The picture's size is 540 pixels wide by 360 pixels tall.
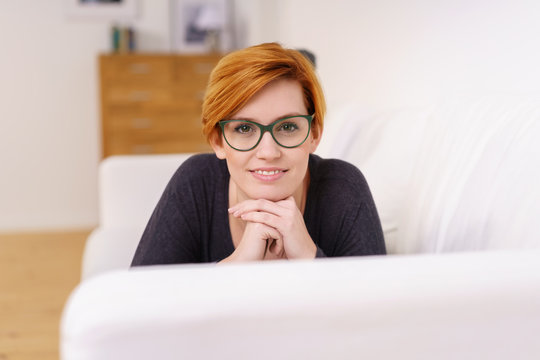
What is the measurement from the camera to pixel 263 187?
1.04 m

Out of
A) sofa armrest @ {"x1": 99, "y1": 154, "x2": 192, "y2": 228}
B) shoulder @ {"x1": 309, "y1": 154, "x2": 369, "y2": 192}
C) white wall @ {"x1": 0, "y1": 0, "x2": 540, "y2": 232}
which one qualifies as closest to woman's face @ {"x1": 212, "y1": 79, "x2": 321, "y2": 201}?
shoulder @ {"x1": 309, "y1": 154, "x2": 369, "y2": 192}

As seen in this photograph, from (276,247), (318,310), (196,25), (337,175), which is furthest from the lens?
(196,25)

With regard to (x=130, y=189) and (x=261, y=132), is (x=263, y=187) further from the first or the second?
(x=130, y=189)

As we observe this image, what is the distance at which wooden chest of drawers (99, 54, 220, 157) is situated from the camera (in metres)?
4.64

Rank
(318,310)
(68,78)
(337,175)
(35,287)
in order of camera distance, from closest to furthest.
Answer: (318,310) < (337,175) < (35,287) < (68,78)

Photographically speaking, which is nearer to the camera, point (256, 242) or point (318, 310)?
point (318, 310)

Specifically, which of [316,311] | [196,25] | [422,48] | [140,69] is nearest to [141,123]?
[140,69]

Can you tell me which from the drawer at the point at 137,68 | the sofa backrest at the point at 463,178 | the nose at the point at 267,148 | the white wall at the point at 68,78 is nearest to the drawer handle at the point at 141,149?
the drawer at the point at 137,68

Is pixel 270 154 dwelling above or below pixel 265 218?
above

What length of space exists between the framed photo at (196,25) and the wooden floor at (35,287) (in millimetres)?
1846

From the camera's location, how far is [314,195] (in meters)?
1.23

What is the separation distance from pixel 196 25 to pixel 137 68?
0.84 meters

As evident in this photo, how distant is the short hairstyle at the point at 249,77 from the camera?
97 cm

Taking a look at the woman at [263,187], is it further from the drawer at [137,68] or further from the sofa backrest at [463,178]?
the drawer at [137,68]
